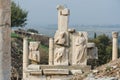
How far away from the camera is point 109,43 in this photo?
198ft

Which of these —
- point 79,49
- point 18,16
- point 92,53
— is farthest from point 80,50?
point 18,16

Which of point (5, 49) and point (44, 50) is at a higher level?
point (5, 49)

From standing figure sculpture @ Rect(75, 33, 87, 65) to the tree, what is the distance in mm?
40462

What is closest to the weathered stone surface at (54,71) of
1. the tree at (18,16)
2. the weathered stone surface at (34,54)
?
the weathered stone surface at (34,54)

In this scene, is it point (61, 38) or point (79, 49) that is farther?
point (79, 49)

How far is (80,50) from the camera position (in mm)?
26781

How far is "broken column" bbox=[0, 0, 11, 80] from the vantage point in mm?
11602

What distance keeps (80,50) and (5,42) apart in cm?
1521

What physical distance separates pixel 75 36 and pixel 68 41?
411mm

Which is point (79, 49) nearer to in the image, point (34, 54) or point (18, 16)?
point (34, 54)

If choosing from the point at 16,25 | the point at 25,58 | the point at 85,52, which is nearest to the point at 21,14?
the point at 16,25

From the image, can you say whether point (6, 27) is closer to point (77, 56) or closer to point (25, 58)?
point (77, 56)

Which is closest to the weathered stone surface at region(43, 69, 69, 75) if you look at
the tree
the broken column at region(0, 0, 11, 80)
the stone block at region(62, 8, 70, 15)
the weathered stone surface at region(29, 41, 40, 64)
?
the stone block at region(62, 8, 70, 15)

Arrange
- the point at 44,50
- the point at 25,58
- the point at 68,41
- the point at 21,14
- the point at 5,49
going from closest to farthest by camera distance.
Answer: the point at 5,49
the point at 68,41
the point at 25,58
the point at 44,50
the point at 21,14
